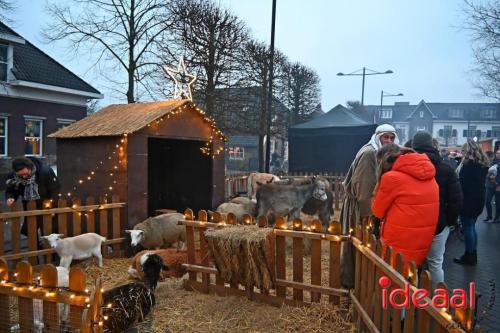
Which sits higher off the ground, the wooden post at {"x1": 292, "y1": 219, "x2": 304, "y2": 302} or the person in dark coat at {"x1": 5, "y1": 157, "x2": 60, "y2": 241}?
the person in dark coat at {"x1": 5, "y1": 157, "x2": 60, "y2": 241}

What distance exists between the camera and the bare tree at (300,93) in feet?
103

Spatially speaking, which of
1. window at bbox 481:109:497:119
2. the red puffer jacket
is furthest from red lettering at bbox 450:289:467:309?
window at bbox 481:109:497:119

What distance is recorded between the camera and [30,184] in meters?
6.64

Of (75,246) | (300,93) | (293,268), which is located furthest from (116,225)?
(300,93)

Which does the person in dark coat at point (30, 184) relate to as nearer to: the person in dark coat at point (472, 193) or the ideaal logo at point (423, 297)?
the ideaal logo at point (423, 297)

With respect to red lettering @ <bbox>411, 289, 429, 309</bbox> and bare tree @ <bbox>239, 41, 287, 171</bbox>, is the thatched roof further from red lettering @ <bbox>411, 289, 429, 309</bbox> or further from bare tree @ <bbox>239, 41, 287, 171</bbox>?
bare tree @ <bbox>239, 41, 287, 171</bbox>

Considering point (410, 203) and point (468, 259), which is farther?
point (468, 259)

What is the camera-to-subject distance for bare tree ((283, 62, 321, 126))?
31250 mm

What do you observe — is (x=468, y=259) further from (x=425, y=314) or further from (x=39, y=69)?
(x=39, y=69)

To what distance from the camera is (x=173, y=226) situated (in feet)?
24.9

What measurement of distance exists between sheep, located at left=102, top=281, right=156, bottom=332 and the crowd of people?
2.18 metres

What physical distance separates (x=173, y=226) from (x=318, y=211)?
3.11m

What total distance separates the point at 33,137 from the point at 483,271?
20882mm

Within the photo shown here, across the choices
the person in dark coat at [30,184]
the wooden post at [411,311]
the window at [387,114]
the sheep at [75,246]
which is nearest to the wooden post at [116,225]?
the sheep at [75,246]
